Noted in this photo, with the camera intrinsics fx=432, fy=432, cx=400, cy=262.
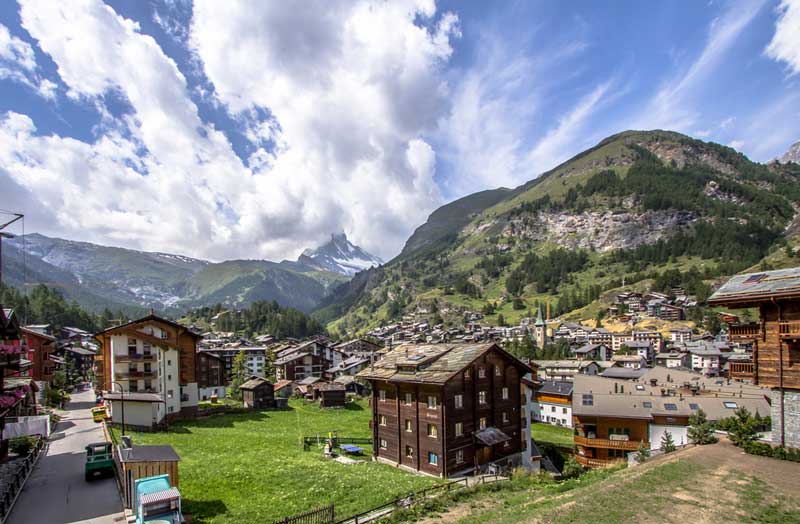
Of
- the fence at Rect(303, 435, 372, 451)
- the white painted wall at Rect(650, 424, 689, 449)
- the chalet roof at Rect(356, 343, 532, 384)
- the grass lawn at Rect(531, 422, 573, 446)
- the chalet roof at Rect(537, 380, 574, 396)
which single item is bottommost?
the grass lawn at Rect(531, 422, 573, 446)

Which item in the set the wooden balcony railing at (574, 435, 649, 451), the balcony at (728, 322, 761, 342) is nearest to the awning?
the balcony at (728, 322, 761, 342)

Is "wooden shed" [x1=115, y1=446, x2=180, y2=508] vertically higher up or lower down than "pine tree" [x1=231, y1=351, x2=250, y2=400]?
higher up

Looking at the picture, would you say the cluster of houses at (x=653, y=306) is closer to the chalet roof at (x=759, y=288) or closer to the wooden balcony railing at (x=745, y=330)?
the chalet roof at (x=759, y=288)

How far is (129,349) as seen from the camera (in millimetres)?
52406

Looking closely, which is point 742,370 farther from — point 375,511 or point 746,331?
point 375,511

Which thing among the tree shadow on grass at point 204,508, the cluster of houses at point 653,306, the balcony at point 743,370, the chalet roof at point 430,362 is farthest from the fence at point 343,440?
the cluster of houses at point 653,306

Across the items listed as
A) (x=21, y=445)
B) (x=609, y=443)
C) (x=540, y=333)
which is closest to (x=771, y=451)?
(x=609, y=443)

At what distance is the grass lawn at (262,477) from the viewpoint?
2397 centimetres

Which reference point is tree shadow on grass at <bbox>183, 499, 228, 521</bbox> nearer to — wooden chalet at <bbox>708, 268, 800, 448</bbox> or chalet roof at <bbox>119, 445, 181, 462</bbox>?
chalet roof at <bbox>119, 445, 181, 462</bbox>

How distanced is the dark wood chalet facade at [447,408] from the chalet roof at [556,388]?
1703 inches

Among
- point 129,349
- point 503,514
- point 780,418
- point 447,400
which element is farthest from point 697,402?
point 129,349

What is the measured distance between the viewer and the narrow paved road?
21.0 metres

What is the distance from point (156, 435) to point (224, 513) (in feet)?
79.1

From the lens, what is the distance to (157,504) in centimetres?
1881
